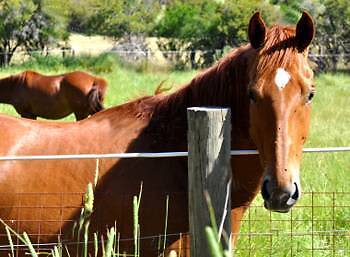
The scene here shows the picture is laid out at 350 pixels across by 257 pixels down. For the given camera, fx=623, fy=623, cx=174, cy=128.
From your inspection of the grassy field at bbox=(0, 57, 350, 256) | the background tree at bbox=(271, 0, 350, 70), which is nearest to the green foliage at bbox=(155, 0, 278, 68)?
the background tree at bbox=(271, 0, 350, 70)

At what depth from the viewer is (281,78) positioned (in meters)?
2.72

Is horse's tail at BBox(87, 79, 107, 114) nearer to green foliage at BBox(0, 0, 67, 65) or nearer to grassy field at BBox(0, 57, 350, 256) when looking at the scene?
grassy field at BBox(0, 57, 350, 256)

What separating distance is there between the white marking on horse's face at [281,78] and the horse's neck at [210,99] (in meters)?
0.33

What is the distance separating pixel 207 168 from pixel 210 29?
34.6 meters

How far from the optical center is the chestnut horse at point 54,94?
1322 cm

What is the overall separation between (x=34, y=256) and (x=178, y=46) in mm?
37462

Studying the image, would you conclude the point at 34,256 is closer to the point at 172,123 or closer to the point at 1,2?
the point at 172,123

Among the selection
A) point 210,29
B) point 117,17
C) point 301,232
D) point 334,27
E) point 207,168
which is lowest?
point 301,232

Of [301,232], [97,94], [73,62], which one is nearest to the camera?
[301,232]

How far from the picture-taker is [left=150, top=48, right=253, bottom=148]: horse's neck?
3090 mm

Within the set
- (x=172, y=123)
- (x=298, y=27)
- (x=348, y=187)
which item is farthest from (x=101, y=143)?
(x=348, y=187)

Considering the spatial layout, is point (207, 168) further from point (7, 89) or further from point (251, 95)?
point (7, 89)

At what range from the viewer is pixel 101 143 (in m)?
3.37

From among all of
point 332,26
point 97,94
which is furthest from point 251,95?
point 332,26
